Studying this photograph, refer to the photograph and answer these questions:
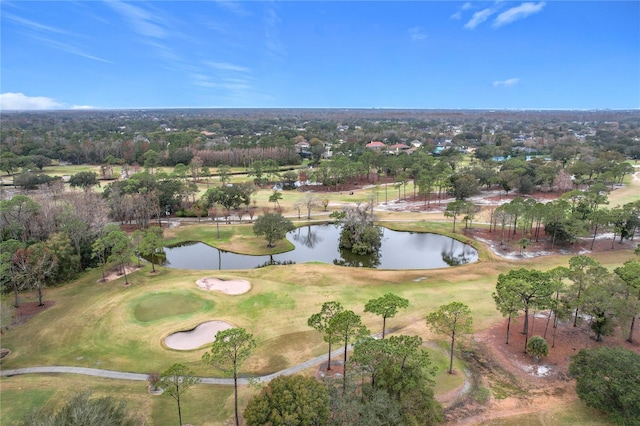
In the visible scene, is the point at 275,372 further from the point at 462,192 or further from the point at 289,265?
the point at 462,192

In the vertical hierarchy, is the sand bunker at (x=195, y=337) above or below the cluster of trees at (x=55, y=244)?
below

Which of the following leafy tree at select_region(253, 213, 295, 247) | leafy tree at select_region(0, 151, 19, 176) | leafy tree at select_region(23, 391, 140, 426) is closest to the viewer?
leafy tree at select_region(23, 391, 140, 426)

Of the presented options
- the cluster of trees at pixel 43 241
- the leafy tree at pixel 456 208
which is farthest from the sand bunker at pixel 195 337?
the leafy tree at pixel 456 208

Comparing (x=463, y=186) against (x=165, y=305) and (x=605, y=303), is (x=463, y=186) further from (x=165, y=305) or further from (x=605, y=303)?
(x=165, y=305)

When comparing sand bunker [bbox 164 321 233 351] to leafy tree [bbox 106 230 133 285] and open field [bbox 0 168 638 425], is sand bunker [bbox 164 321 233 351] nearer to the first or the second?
open field [bbox 0 168 638 425]

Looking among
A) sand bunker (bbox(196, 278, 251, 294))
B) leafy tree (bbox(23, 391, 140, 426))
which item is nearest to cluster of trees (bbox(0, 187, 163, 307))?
sand bunker (bbox(196, 278, 251, 294))

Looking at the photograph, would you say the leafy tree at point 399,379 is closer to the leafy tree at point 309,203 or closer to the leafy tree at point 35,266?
the leafy tree at point 35,266
